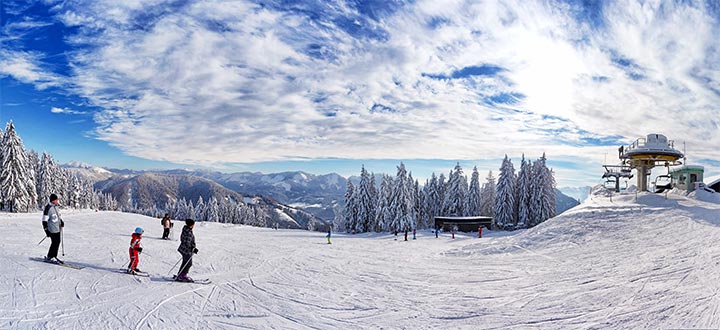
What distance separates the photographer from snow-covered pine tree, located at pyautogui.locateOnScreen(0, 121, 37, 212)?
42.4m

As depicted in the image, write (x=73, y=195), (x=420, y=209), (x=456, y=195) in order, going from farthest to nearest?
(x=73, y=195) < (x=420, y=209) < (x=456, y=195)

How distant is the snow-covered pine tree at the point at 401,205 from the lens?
4797 cm

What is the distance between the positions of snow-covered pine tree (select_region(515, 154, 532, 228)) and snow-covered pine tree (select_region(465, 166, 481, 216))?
5956mm

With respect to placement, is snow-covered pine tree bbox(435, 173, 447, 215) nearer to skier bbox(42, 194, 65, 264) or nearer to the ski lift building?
the ski lift building

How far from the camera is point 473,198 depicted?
187 feet

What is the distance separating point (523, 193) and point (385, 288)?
49.4 metres

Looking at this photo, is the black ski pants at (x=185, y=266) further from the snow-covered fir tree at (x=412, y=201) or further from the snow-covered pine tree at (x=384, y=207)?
the snow-covered fir tree at (x=412, y=201)

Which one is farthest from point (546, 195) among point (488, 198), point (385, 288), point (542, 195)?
point (385, 288)

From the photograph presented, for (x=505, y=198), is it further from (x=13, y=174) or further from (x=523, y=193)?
(x=13, y=174)

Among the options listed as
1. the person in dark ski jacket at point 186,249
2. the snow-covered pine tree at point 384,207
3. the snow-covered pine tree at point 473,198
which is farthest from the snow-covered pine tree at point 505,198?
the person in dark ski jacket at point 186,249

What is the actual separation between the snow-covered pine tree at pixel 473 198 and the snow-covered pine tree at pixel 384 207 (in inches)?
562

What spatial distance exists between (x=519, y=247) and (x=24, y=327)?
1959 cm

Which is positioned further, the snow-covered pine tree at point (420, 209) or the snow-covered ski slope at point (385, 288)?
the snow-covered pine tree at point (420, 209)

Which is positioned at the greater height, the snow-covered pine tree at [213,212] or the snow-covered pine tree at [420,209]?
the snow-covered pine tree at [420,209]
